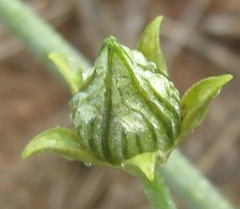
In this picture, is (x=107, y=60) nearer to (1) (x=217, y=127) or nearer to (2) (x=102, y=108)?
(2) (x=102, y=108)

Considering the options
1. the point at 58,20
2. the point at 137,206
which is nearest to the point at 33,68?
the point at 58,20

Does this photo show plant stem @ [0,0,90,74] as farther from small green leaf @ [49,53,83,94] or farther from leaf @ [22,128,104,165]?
A: leaf @ [22,128,104,165]

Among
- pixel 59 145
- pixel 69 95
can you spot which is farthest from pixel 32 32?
pixel 69 95

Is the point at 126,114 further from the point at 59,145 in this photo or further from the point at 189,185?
the point at 189,185

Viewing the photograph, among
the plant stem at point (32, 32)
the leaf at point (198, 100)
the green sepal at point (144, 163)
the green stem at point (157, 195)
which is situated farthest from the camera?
the plant stem at point (32, 32)

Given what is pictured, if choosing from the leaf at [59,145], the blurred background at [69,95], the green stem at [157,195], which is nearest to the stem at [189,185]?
the green stem at [157,195]

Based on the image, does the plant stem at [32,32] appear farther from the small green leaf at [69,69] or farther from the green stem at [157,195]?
the green stem at [157,195]
